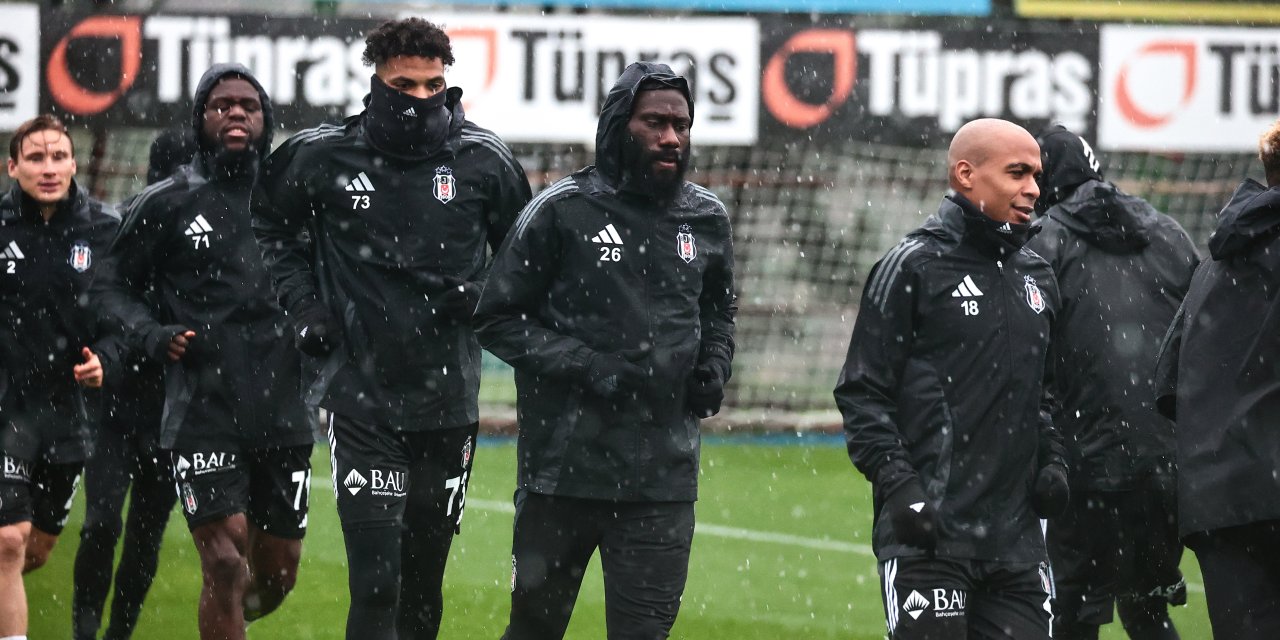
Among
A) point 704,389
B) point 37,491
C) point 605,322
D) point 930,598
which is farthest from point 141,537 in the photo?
point 930,598

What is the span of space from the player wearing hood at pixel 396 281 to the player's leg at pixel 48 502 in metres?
2.06

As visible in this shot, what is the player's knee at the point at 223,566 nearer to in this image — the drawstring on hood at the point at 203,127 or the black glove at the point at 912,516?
the drawstring on hood at the point at 203,127

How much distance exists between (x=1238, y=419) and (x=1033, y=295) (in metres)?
0.67

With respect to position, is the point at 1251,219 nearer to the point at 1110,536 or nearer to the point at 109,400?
the point at 1110,536

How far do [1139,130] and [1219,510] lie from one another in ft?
39.1

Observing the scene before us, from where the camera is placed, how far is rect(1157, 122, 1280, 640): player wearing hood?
4473 millimetres

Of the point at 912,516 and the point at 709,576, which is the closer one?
the point at 912,516

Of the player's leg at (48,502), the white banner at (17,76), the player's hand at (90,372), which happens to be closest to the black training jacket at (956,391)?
the player's hand at (90,372)

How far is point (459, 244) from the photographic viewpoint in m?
5.75

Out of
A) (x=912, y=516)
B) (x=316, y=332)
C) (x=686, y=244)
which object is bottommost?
(x=912, y=516)

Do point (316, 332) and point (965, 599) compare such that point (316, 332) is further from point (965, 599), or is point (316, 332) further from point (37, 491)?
point (37, 491)

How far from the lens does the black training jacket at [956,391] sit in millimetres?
4699

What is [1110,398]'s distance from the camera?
233 inches

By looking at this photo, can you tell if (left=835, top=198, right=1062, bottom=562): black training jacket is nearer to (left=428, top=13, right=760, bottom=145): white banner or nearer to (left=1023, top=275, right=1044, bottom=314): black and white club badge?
(left=1023, top=275, right=1044, bottom=314): black and white club badge
